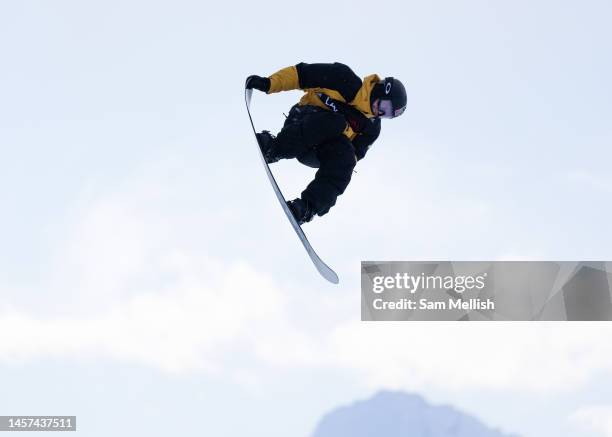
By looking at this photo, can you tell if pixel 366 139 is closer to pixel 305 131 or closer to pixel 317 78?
pixel 305 131

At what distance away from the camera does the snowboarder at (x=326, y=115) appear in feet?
31.9

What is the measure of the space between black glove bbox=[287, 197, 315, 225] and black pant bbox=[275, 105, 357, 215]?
69 mm

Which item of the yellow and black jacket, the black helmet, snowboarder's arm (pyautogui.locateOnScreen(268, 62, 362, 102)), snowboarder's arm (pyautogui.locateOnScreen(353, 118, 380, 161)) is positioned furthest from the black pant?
the black helmet

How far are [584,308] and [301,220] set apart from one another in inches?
539

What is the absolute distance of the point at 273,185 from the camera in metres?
9.82

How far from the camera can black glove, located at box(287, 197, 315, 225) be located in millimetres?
9547

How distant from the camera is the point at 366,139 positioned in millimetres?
10547

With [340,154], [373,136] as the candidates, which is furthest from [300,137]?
[373,136]

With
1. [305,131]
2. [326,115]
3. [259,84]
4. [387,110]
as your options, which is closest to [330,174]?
[305,131]

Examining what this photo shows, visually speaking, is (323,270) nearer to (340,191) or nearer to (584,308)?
(340,191)

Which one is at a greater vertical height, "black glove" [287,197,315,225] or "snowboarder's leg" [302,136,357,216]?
"snowboarder's leg" [302,136,357,216]

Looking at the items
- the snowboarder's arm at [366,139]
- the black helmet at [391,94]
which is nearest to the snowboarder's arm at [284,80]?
the black helmet at [391,94]

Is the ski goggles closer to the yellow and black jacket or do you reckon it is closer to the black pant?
the yellow and black jacket

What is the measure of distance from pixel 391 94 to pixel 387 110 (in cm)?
23
